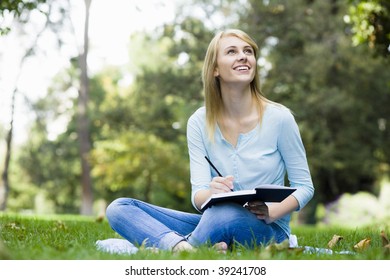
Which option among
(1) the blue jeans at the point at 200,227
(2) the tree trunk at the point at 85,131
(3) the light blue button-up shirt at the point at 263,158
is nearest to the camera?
(1) the blue jeans at the point at 200,227

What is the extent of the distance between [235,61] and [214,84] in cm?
30

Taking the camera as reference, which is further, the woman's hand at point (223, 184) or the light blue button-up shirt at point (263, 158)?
the light blue button-up shirt at point (263, 158)

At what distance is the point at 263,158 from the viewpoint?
3900 millimetres

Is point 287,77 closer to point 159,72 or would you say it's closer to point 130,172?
point 159,72

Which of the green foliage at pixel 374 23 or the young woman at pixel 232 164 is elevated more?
the green foliage at pixel 374 23

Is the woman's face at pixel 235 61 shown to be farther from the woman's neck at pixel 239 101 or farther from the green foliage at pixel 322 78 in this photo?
the green foliage at pixel 322 78

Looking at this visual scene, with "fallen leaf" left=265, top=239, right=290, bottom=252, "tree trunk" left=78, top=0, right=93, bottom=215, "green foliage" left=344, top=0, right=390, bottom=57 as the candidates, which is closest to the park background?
"tree trunk" left=78, top=0, right=93, bottom=215

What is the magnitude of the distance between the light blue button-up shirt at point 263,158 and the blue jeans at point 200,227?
0.26 meters

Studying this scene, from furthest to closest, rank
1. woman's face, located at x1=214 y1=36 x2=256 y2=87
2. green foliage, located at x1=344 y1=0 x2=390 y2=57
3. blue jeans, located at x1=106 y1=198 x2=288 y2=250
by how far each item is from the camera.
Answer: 1. green foliage, located at x1=344 y1=0 x2=390 y2=57
2. woman's face, located at x1=214 y1=36 x2=256 y2=87
3. blue jeans, located at x1=106 y1=198 x2=288 y2=250

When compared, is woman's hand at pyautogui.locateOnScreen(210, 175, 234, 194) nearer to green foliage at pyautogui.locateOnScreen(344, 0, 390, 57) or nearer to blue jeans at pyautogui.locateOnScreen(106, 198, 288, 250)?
blue jeans at pyautogui.locateOnScreen(106, 198, 288, 250)

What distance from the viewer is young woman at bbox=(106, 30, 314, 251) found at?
141 inches

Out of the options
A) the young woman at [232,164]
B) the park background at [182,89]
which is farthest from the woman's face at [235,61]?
the park background at [182,89]

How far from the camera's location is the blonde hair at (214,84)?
13.5 ft
